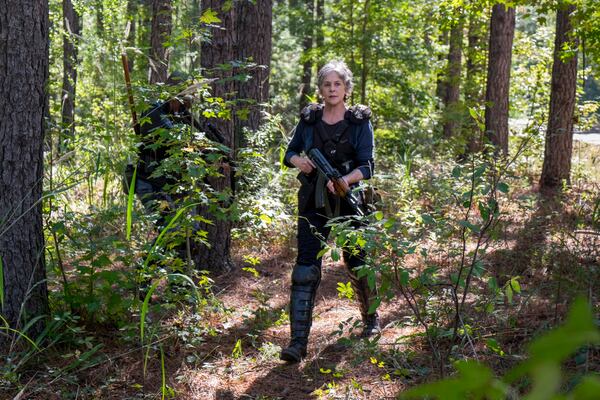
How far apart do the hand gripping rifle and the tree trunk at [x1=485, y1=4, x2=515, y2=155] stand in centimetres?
889

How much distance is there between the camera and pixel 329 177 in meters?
4.79

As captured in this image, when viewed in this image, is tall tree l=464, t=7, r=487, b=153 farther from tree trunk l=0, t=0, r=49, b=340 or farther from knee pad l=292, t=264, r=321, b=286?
tree trunk l=0, t=0, r=49, b=340

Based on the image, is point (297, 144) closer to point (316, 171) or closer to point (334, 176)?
point (316, 171)

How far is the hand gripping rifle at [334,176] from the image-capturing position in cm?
476

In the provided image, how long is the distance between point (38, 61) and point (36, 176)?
27.5 inches

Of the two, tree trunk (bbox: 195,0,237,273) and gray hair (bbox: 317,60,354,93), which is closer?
gray hair (bbox: 317,60,354,93)

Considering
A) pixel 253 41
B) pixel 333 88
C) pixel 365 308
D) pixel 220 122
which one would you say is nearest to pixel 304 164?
pixel 333 88

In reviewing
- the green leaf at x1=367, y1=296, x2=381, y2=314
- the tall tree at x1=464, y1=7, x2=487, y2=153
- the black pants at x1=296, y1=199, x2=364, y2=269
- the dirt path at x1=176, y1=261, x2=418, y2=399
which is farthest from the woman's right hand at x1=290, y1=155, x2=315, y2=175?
the tall tree at x1=464, y1=7, x2=487, y2=153

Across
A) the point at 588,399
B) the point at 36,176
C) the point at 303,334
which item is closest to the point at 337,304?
the point at 303,334

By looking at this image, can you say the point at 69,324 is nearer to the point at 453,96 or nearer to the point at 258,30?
the point at 258,30

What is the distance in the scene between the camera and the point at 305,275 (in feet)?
16.3

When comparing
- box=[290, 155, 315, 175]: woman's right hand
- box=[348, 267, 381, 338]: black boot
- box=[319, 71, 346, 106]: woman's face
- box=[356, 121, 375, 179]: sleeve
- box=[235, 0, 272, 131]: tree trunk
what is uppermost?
box=[235, 0, 272, 131]: tree trunk

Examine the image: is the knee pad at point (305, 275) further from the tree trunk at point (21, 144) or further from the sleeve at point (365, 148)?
the tree trunk at point (21, 144)

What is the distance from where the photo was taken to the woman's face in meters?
5.02
